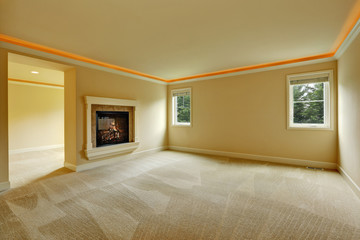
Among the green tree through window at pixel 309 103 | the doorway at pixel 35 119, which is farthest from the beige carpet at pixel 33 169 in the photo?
the green tree through window at pixel 309 103

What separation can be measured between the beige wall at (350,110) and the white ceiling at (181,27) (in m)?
0.42

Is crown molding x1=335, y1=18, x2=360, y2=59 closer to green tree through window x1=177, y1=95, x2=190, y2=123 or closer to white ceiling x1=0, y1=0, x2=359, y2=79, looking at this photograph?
white ceiling x1=0, y1=0, x2=359, y2=79

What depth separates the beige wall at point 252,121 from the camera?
13.0 feet

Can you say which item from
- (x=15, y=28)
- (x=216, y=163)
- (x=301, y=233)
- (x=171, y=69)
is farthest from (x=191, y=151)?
(x=15, y=28)

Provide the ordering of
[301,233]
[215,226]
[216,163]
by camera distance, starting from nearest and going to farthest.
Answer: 1. [301,233]
2. [215,226]
3. [216,163]

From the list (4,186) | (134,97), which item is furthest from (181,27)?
(4,186)

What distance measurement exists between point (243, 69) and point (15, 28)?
4577 mm

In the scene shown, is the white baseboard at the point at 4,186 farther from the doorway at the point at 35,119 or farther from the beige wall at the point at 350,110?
the beige wall at the point at 350,110

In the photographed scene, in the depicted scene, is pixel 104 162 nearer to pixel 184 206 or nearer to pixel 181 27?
pixel 184 206

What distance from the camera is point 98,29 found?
257 cm

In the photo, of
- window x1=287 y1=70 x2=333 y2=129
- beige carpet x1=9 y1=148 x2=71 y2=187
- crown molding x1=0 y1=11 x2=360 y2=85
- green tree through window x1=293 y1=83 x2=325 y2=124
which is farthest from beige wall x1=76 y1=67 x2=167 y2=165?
green tree through window x1=293 y1=83 x2=325 y2=124

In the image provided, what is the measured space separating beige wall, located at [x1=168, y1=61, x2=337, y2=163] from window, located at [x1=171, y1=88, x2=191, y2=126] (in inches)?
9.4

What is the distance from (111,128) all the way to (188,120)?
2499mm

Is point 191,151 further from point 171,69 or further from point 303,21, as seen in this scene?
point 303,21
